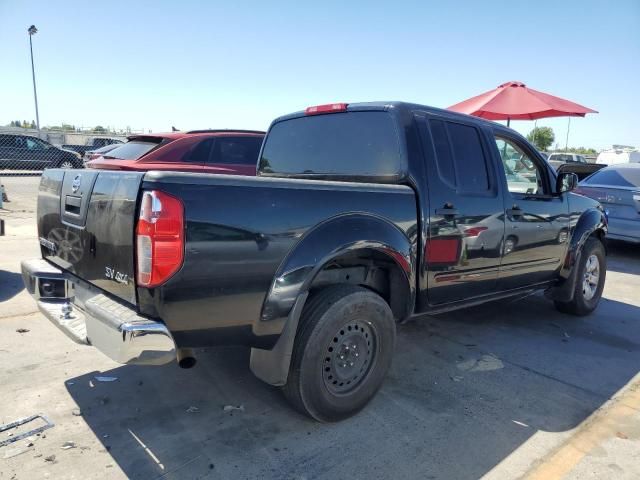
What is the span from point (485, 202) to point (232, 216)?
2.27 m

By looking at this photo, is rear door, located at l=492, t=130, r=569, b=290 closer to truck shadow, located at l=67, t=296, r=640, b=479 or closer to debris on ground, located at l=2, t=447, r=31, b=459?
truck shadow, located at l=67, t=296, r=640, b=479

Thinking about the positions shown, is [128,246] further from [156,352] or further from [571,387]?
[571,387]

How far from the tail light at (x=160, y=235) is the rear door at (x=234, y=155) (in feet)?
18.8

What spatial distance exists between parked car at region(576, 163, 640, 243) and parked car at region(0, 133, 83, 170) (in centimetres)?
1848

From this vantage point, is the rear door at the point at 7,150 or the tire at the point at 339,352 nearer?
the tire at the point at 339,352

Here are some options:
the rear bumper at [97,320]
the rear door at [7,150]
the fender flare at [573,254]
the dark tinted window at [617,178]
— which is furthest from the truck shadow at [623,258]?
the rear door at [7,150]

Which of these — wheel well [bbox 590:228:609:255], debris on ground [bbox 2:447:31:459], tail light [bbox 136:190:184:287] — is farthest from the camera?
wheel well [bbox 590:228:609:255]

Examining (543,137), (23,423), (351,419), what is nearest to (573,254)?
(351,419)

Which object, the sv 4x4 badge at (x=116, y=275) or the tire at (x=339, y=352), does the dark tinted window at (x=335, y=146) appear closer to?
the tire at (x=339, y=352)

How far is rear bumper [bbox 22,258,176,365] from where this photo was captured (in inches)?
91.1

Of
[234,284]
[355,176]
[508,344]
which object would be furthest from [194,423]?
[508,344]

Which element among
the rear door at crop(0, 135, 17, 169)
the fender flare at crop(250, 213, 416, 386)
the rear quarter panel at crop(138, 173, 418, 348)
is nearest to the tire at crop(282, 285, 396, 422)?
the fender flare at crop(250, 213, 416, 386)

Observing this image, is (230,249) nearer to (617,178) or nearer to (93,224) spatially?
(93,224)

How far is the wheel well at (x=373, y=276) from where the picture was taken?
3.09 metres
